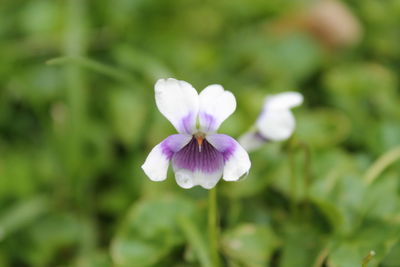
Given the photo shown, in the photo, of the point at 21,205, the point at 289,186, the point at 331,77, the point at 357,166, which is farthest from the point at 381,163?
the point at 21,205

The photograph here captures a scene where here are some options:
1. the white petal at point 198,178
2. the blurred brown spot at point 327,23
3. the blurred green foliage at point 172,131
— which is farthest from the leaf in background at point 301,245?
the blurred brown spot at point 327,23

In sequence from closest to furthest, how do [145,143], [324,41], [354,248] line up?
1. [354,248]
2. [145,143]
3. [324,41]

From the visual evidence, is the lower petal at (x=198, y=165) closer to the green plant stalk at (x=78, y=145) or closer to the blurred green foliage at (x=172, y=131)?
the blurred green foliage at (x=172, y=131)

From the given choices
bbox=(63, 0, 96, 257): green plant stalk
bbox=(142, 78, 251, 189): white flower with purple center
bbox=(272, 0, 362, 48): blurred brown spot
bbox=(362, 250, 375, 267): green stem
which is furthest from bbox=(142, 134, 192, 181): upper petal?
bbox=(272, 0, 362, 48): blurred brown spot

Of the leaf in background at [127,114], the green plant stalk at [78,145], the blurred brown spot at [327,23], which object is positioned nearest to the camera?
the green plant stalk at [78,145]

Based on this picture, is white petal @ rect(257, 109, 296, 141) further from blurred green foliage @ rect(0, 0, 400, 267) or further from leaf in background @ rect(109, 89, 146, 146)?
leaf in background @ rect(109, 89, 146, 146)

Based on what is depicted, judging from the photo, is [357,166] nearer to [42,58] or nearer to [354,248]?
[354,248]
